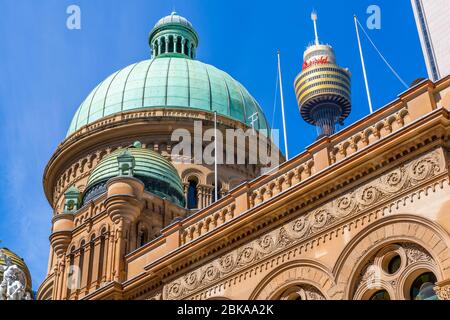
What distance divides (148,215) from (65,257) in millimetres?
4153

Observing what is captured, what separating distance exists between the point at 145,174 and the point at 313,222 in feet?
48.2

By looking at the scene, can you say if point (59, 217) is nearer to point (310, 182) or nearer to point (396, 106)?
point (310, 182)

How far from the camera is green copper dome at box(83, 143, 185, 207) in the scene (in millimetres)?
37703

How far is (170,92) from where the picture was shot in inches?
2008

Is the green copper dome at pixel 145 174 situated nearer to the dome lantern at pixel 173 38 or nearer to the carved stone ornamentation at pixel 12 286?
the carved stone ornamentation at pixel 12 286

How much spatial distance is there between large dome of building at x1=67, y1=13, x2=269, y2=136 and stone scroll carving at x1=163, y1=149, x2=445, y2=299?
74.3ft

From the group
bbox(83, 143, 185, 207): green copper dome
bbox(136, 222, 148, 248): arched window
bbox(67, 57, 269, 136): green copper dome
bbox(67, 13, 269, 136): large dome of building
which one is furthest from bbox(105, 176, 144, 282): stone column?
bbox(67, 57, 269, 136): green copper dome

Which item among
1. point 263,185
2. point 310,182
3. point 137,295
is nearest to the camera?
point 310,182

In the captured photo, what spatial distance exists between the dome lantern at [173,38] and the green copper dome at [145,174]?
20911mm

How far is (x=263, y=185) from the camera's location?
27.1m

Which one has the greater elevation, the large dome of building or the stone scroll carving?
the large dome of building

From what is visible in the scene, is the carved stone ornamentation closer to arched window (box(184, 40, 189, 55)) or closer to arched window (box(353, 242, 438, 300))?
arched window (box(353, 242, 438, 300))

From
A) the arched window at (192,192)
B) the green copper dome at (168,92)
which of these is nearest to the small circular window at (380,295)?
the arched window at (192,192)
